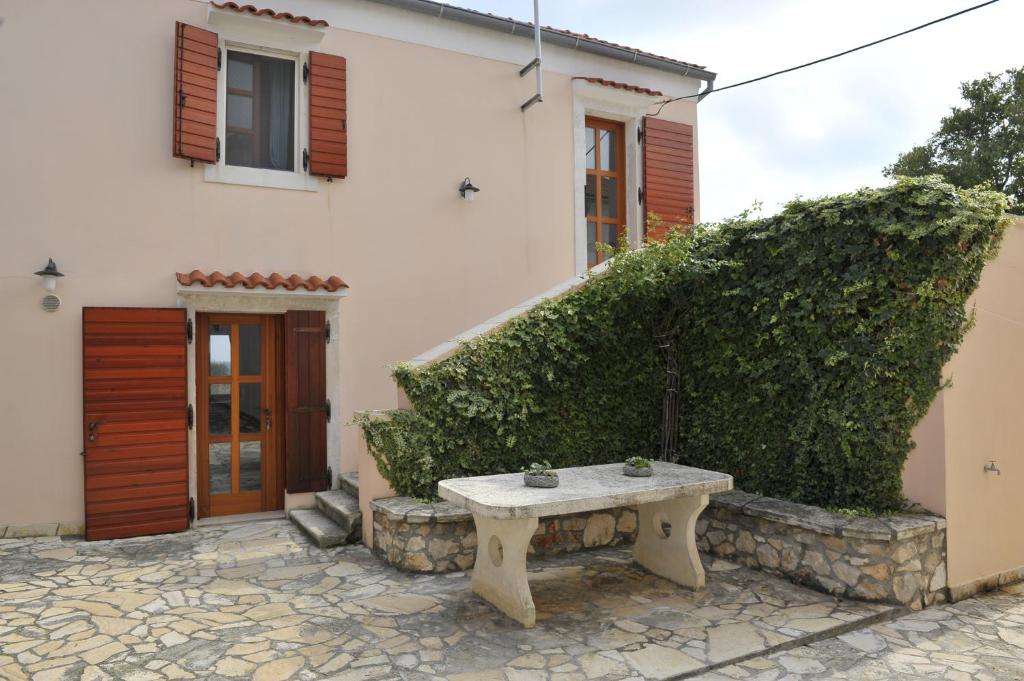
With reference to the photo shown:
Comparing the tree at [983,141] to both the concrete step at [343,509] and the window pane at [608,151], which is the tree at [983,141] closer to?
the window pane at [608,151]

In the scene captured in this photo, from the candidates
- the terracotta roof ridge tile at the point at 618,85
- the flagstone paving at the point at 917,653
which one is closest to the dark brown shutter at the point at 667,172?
the terracotta roof ridge tile at the point at 618,85

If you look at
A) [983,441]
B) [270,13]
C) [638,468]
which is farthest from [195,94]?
[983,441]

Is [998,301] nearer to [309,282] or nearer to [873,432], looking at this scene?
[873,432]

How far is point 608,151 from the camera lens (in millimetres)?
8641

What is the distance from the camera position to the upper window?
6.57m

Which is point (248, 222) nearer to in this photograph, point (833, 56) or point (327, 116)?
point (327, 116)

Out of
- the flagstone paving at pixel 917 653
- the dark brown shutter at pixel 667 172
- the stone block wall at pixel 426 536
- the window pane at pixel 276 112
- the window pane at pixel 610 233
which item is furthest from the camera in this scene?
the window pane at pixel 610 233

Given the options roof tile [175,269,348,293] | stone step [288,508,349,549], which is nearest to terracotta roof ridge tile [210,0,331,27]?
roof tile [175,269,348,293]

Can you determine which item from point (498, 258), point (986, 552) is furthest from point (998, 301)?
point (498, 258)

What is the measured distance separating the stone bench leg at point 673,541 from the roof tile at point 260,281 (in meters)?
3.69

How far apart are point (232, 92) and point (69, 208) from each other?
1941 mm

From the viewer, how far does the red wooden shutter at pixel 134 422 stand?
568 centimetres

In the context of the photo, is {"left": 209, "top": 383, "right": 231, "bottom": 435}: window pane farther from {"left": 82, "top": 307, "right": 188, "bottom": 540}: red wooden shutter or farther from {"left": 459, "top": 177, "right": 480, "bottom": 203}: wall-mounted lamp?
{"left": 459, "top": 177, "right": 480, "bottom": 203}: wall-mounted lamp

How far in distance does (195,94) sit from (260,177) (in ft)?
3.03
